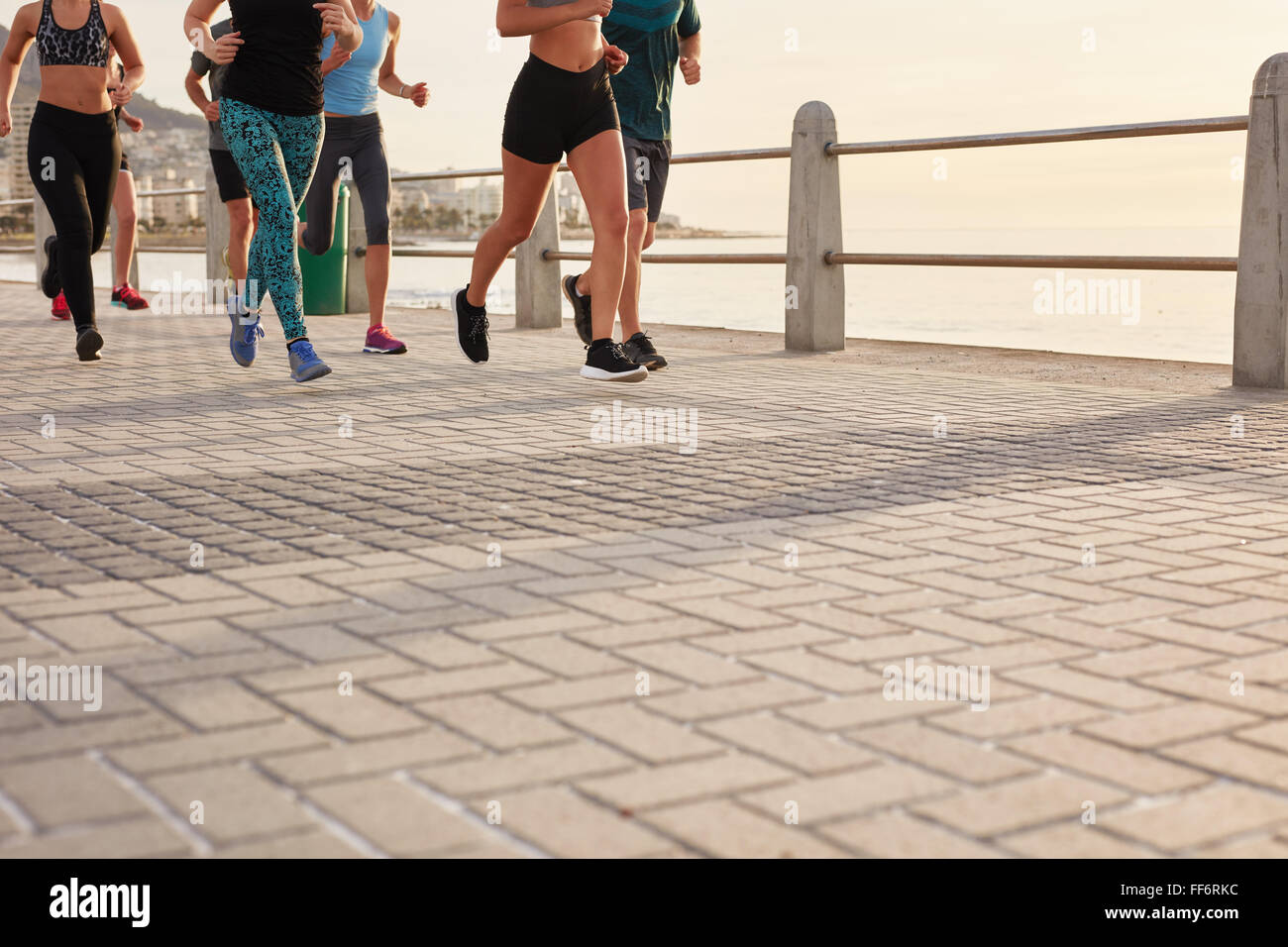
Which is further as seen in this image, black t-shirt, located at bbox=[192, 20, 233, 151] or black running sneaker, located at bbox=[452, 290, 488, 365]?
black t-shirt, located at bbox=[192, 20, 233, 151]

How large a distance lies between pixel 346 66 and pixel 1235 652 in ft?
22.6

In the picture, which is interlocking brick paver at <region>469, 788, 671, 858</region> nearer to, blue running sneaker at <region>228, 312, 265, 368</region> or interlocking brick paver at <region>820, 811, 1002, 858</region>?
interlocking brick paver at <region>820, 811, 1002, 858</region>

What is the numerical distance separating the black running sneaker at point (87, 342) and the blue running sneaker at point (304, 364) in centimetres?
163

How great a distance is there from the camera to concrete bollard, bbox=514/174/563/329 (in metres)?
11.0

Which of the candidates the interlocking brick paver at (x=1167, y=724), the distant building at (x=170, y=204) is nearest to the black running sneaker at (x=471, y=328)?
the interlocking brick paver at (x=1167, y=724)

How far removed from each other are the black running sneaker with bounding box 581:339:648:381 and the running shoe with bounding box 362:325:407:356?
2.14 metres

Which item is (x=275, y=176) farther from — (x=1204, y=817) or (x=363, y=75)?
(x=1204, y=817)

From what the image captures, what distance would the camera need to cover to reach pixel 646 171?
7922 millimetres

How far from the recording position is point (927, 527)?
12.9ft

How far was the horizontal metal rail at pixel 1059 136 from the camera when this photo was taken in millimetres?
7090

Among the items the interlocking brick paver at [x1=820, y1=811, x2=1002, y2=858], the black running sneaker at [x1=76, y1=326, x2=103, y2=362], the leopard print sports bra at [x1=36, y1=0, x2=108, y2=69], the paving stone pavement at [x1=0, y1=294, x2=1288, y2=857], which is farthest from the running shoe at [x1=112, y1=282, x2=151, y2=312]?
the interlocking brick paver at [x1=820, y1=811, x2=1002, y2=858]
